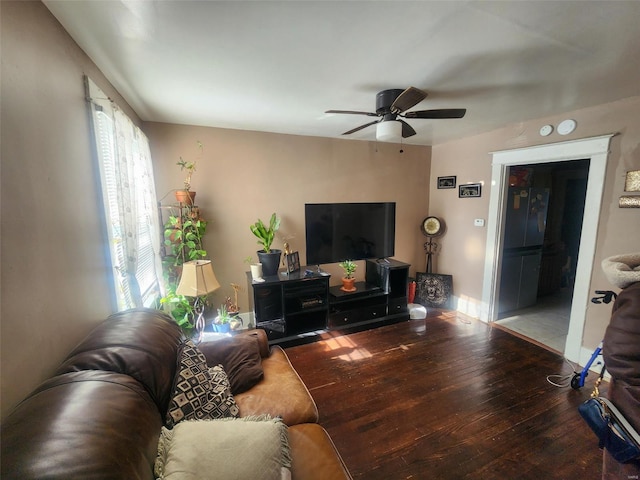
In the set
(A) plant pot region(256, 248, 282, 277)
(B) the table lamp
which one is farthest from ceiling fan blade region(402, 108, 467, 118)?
(B) the table lamp

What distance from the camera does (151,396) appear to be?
3.72ft

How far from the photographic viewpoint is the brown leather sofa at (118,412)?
66 centimetres

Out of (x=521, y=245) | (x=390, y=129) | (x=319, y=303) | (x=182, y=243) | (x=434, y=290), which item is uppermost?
(x=390, y=129)

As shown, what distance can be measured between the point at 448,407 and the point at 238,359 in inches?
65.2

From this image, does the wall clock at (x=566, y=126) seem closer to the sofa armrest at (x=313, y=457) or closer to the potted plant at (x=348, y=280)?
the potted plant at (x=348, y=280)

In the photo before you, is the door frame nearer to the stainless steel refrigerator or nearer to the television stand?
the stainless steel refrigerator

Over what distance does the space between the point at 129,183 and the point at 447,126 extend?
3.19 metres

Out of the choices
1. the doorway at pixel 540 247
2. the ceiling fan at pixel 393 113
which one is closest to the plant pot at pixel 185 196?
the ceiling fan at pixel 393 113

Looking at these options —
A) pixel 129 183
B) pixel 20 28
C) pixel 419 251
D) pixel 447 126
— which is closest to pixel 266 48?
pixel 20 28

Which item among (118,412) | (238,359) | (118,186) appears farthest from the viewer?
(238,359)

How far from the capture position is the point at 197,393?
4.25 feet

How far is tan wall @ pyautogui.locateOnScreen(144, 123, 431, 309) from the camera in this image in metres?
2.96

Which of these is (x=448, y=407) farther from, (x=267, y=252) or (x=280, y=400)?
(x=267, y=252)

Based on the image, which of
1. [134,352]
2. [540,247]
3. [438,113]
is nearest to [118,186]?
[134,352]
